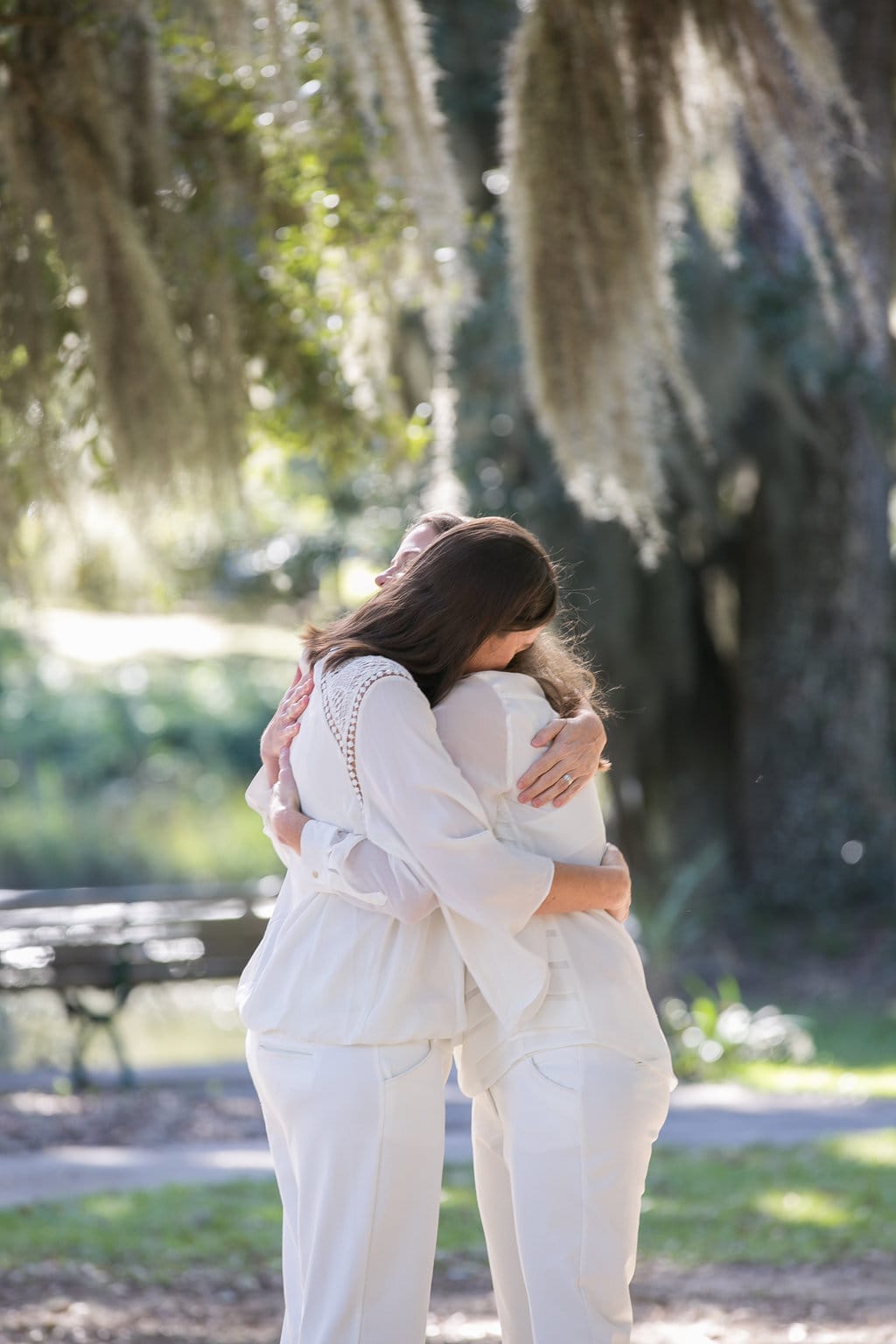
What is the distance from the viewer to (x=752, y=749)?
31.7 ft

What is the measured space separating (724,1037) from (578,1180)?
5.08 meters

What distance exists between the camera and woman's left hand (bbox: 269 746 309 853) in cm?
231

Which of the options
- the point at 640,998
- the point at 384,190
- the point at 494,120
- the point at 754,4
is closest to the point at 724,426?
the point at 494,120

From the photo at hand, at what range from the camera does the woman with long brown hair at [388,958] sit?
2164 millimetres

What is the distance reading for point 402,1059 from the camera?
7.21 ft

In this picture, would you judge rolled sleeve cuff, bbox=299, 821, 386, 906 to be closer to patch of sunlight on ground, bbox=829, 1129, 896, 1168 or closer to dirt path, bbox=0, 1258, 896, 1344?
dirt path, bbox=0, 1258, 896, 1344

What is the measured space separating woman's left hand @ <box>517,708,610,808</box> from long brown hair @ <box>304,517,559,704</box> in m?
0.16

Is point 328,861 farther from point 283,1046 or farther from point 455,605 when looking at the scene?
point 455,605

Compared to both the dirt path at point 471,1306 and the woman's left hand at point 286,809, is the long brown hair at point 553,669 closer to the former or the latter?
the woman's left hand at point 286,809

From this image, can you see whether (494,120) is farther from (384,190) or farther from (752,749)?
(384,190)

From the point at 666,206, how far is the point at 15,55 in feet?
5.06

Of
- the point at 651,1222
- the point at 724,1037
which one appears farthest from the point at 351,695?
the point at 724,1037

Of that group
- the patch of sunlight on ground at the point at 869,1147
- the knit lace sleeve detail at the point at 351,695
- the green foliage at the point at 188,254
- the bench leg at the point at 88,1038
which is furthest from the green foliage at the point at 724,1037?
the knit lace sleeve detail at the point at 351,695

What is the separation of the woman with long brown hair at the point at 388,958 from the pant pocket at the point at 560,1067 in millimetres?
66
